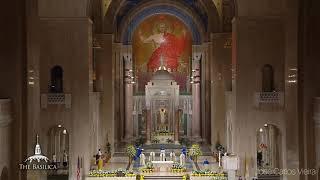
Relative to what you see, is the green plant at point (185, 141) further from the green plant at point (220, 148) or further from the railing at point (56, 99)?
the railing at point (56, 99)

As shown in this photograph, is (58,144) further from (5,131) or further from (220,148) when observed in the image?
(5,131)

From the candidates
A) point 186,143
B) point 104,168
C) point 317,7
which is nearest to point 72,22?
point 104,168

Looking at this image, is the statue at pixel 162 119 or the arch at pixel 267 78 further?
the statue at pixel 162 119

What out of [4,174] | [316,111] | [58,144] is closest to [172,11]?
[58,144]

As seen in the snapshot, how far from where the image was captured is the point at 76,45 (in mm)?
26422

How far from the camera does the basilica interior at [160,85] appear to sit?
51.4 ft

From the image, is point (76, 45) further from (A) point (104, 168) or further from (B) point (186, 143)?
(B) point (186, 143)

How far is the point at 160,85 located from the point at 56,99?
1813 cm

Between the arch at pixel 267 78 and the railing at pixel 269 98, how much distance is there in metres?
1.35

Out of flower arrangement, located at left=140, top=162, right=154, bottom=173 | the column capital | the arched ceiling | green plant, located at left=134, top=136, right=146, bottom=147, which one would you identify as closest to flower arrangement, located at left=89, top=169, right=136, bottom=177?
flower arrangement, located at left=140, top=162, right=154, bottom=173

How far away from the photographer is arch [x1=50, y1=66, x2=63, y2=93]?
2732 cm

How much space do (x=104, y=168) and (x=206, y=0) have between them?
13486 mm

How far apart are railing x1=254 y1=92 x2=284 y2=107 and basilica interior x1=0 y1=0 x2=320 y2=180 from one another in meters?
0.05

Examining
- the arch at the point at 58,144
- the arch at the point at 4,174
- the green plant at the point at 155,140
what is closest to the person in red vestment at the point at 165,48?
the green plant at the point at 155,140
